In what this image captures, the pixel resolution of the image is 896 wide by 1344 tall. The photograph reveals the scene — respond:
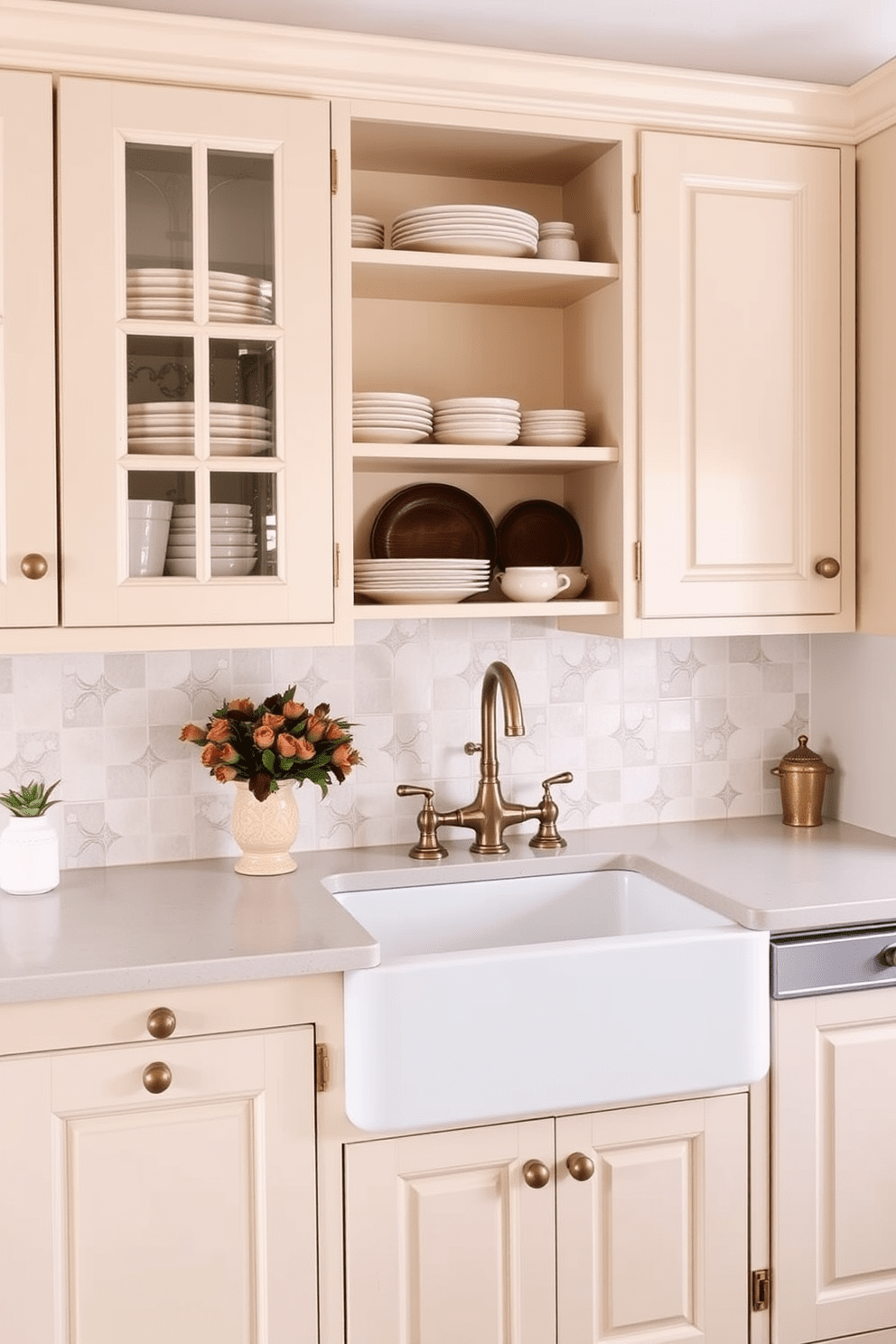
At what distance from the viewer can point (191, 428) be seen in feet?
6.74

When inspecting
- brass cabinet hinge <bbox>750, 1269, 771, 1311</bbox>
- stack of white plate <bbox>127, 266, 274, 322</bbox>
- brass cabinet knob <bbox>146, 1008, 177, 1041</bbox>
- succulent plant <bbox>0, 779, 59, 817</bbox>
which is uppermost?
stack of white plate <bbox>127, 266, 274, 322</bbox>

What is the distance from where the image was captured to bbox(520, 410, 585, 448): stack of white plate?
2355 millimetres

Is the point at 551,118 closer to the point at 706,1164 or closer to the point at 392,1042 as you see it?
the point at 392,1042

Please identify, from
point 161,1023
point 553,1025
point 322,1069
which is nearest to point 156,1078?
point 161,1023

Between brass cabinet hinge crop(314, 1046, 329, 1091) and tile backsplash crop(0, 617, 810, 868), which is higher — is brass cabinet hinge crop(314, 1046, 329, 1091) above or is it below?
below

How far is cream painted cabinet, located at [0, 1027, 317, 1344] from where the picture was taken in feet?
5.66

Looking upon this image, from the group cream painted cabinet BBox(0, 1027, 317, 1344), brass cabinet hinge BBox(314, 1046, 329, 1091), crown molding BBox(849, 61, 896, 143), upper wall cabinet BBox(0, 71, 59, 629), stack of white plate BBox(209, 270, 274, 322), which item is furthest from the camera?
crown molding BBox(849, 61, 896, 143)

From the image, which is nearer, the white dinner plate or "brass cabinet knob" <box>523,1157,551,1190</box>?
"brass cabinet knob" <box>523,1157,551,1190</box>

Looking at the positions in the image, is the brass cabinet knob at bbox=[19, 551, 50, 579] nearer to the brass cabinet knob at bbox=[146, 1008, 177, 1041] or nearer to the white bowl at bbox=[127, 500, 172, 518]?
the white bowl at bbox=[127, 500, 172, 518]

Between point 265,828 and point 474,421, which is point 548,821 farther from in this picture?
point 474,421

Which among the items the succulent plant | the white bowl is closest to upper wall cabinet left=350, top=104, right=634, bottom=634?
the white bowl

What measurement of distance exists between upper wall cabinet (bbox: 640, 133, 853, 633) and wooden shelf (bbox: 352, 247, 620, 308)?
0.49 ft

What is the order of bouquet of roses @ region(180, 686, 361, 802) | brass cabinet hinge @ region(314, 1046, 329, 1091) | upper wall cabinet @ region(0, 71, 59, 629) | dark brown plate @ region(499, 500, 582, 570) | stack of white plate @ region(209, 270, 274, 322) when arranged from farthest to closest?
dark brown plate @ region(499, 500, 582, 570)
bouquet of roses @ region(180, 686, 361, 802)
stack of white plate @ region(209, 270, 274, 322)
upper wall cabinet @ region(0, 71, 59, 629)
brass cabinet hinge @ region(314, 1046, 329, 1091)

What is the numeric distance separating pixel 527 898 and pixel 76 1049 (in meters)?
0.94
